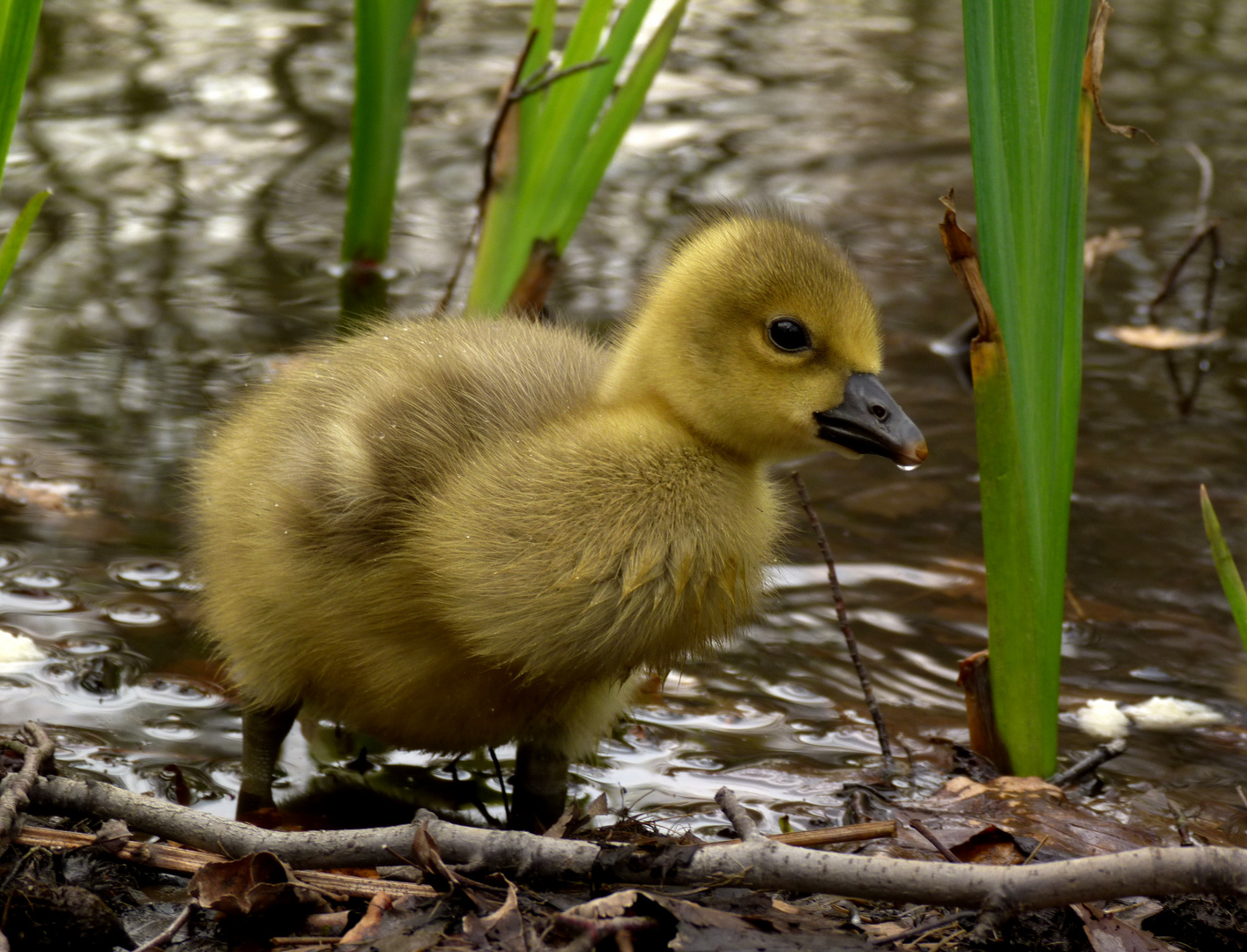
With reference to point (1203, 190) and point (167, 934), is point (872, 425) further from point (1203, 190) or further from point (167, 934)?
point (1203, 190)

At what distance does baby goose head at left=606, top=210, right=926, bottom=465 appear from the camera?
110 inches

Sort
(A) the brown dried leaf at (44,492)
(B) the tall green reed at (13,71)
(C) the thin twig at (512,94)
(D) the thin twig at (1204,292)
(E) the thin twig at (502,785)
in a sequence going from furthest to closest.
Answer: (D) the thin twig at (1204,292) < (C) the thin twig at (512,94) < (A) the brown dried leaf at (44,492) < (E) the thin twig at (502,785) < (B) the tall green reed at (13,71)

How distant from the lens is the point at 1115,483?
4.80 metres

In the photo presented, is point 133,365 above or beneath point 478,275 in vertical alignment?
beneath

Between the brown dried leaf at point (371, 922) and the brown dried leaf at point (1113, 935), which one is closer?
the brown dried leaf at point (371, 922)

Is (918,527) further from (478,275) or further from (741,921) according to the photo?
(741,921)

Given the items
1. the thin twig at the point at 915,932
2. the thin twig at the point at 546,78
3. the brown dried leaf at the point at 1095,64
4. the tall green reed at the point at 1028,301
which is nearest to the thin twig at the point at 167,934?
the thin twig at the point at 915,932

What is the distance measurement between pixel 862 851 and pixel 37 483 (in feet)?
8.60

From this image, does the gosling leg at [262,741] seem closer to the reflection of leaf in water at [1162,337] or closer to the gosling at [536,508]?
the gosling at [536,508]

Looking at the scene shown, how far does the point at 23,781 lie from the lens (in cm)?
242

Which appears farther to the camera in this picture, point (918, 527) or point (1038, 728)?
point (918, 527)

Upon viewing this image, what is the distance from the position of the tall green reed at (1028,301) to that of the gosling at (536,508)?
26 centimetres

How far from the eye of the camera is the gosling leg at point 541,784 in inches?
117

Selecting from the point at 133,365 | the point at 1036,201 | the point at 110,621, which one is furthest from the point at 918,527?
the point at 133,365
